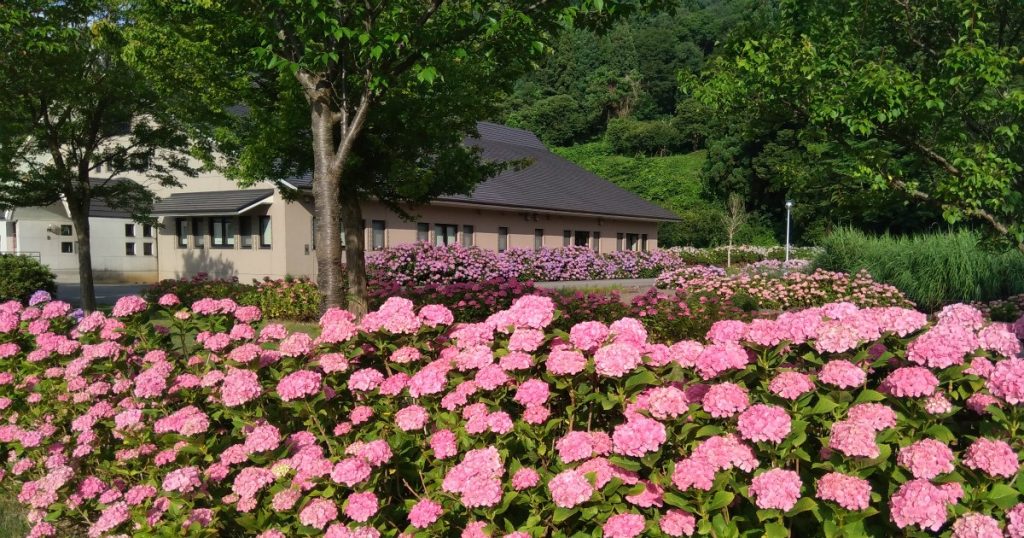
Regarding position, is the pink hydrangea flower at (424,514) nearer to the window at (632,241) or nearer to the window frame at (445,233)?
the window frame at (445,233)

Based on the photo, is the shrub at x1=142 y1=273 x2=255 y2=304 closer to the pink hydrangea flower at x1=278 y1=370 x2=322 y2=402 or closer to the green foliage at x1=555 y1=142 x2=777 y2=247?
the pink hydrangea flower at x1=278 y1=370 x2=322 y2=402

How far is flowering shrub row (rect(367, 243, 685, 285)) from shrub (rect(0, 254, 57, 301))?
29.7 ft

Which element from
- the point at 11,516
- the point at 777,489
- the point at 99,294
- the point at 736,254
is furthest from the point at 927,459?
the point at 736,254

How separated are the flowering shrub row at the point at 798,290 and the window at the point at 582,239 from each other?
14.3 m

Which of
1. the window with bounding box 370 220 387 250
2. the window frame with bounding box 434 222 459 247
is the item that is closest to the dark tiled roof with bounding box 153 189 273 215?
the window with bounding box 370 220 387 250

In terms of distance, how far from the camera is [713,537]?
252 cm

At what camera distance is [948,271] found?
1565 centimetres

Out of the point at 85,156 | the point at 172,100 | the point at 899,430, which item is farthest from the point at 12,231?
the point at 899,430

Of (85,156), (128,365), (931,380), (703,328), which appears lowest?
(703,328)

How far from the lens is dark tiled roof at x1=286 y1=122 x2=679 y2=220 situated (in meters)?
28.1

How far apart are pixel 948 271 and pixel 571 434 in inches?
637

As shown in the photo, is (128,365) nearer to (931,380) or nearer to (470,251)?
(931,380)

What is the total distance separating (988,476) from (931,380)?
369 millimetres

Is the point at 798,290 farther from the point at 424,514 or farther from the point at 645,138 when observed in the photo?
the point at 645,138
